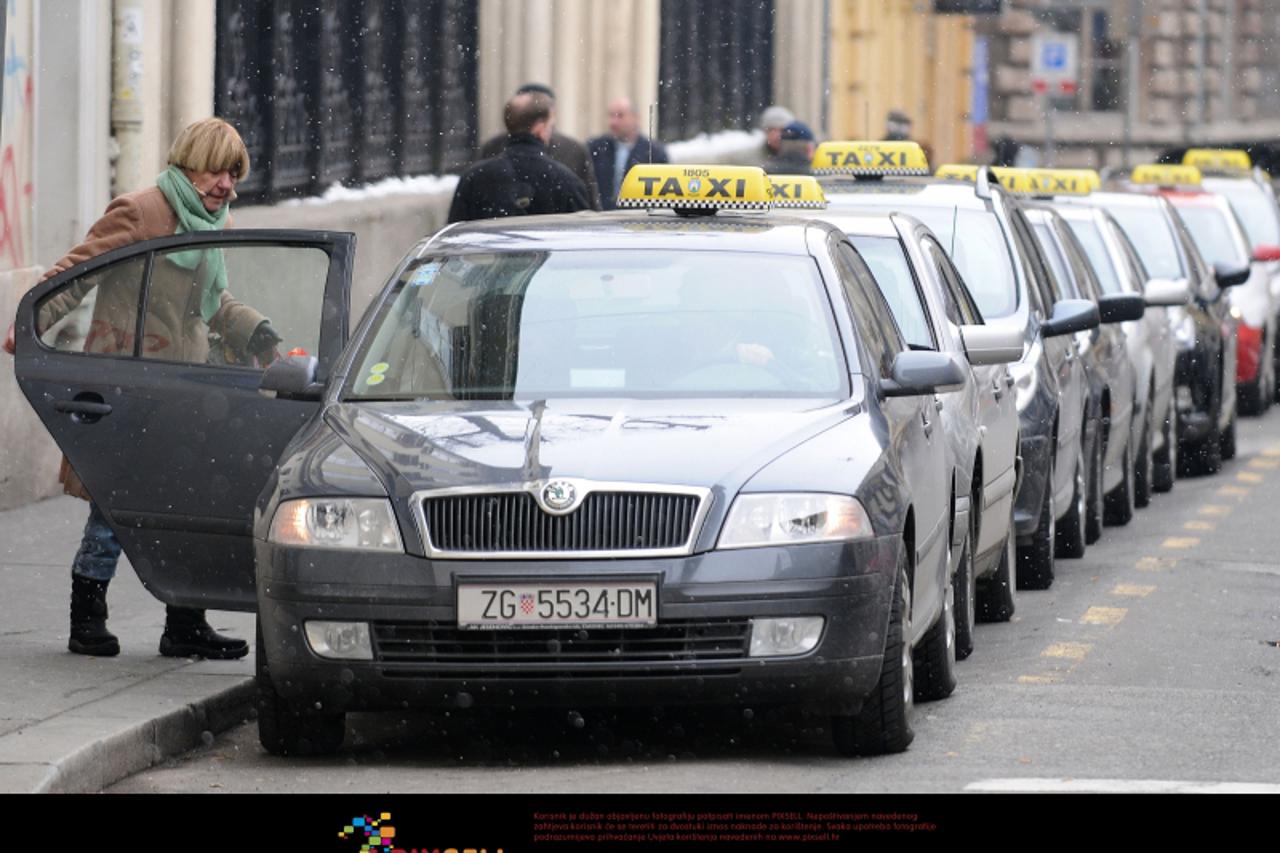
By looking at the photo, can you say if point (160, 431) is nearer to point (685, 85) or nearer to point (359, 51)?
point (359, 51)

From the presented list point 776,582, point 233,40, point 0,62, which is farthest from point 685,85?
point 776,582

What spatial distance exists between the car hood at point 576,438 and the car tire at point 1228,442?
13.0 metres

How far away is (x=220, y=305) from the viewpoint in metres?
9.94

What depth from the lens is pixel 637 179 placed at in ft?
35.9

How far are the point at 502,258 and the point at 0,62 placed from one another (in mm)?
5630

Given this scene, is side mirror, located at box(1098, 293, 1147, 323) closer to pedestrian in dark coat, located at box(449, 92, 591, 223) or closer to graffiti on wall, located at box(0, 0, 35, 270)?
pedestrian in dark coat, located at box(449, 92, 591, 223)

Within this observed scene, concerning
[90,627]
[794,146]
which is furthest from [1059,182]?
[90,627]

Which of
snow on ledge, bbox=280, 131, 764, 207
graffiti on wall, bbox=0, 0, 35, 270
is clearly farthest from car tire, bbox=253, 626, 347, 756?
snow on ledge, bbox=280, 131, 764, 207

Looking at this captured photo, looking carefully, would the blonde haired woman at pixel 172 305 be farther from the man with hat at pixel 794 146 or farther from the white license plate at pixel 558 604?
the man with hat at pixel 794 146

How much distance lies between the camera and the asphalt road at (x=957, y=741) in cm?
820

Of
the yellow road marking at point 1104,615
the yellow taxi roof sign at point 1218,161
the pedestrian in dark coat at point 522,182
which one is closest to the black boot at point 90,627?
the yellow road marking at point 1104,615

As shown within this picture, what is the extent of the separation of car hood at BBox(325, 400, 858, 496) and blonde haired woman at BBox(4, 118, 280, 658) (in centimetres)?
107

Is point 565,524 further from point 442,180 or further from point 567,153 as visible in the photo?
point 442,180
